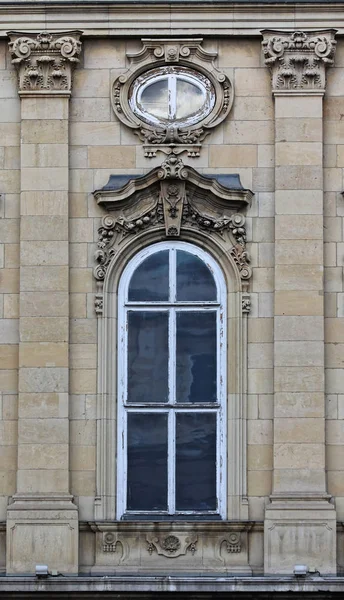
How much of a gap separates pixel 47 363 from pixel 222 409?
2062 mm

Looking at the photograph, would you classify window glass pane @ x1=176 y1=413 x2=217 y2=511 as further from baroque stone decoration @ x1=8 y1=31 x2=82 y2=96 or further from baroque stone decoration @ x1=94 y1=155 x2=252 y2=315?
baroque stone decoration @ x1=8 y1=31 x2=82 y2=96

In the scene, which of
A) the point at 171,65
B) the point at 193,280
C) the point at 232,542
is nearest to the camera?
the point at 232,542

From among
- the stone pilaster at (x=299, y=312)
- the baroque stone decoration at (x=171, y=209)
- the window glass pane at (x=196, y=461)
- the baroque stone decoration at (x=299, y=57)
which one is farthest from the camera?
the baroque stone decoration at (x=299, y=57)

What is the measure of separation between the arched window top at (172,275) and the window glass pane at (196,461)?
1397 millimetres

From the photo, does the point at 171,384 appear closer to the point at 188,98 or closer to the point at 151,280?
the point at 151,280

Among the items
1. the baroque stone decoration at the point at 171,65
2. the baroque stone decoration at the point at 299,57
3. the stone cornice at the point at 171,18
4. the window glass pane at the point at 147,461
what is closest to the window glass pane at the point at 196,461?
the window glass pane at the point at 147,461

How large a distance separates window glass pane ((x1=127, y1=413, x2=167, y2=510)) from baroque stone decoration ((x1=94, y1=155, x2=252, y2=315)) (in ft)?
4.57

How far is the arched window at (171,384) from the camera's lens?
71.4 ft

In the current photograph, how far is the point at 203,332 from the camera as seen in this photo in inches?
865

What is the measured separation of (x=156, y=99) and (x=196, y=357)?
3054 mm

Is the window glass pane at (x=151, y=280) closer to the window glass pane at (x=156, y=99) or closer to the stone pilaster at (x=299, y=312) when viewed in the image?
the stone pilaster at (x=299, y=312)

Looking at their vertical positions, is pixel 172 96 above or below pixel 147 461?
above

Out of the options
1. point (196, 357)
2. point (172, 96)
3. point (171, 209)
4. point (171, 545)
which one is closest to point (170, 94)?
point (172, 96)

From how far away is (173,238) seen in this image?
22.1 meters
